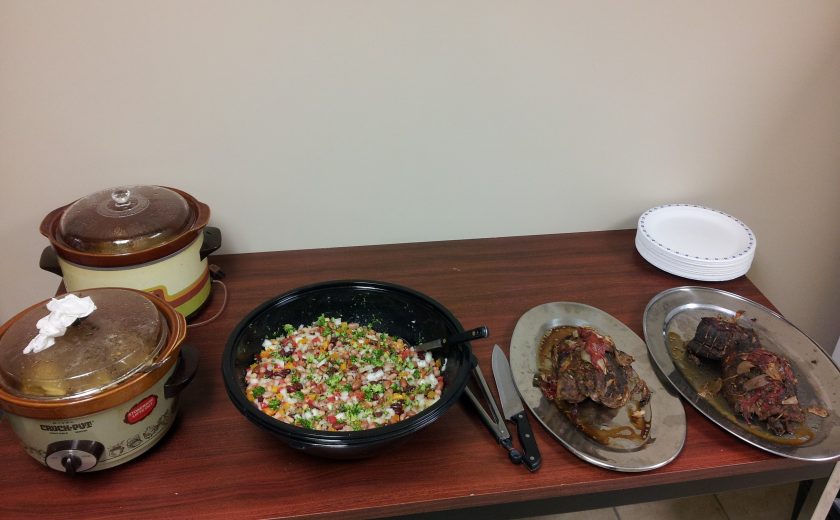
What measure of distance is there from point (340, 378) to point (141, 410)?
345mm

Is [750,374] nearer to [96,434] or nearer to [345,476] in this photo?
[345,476]

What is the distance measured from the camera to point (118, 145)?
4.47 ft

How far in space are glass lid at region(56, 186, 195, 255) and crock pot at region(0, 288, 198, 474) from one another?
15cm

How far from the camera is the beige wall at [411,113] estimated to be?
4.22ft

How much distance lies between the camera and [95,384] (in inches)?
35.5

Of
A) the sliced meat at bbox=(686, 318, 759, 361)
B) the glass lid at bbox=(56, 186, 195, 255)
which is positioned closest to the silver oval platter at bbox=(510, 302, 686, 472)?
the sliced meat at bbox=(686, 318, 759, 361)

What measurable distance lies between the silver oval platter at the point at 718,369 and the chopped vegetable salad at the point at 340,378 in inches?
19.7

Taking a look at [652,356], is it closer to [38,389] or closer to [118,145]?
[38,389]

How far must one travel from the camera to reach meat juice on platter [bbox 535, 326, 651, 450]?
1116 millimetres

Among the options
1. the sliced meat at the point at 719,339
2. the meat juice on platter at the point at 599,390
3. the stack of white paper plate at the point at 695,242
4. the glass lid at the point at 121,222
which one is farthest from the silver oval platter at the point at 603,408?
the glass lid at the point at 121,222

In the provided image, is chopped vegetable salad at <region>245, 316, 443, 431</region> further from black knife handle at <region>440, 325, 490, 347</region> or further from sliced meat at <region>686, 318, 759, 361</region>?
sliced meat at <region>686, 318, 759, 361</region>

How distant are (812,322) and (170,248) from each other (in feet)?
6.31

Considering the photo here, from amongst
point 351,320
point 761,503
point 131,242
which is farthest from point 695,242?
point 131,242

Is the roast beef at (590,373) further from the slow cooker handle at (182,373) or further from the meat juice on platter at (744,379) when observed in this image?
the slow cooker handle at (182,373)
